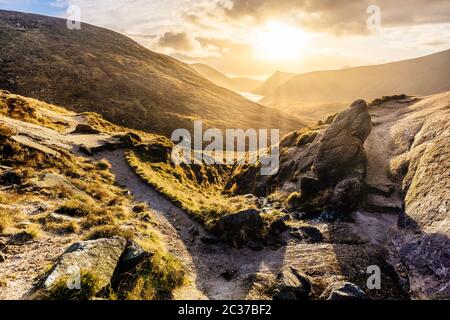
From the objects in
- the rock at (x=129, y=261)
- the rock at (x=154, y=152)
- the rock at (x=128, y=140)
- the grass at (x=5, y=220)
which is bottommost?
the rock at (x=129, y=261)

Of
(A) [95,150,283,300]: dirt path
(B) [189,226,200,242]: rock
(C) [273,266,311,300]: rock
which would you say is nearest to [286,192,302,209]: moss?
(A) [95,150,283,300]: dirt path

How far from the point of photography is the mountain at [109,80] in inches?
3489

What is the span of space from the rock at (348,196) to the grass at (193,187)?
8.19 meters

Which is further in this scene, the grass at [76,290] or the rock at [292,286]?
the rock at [292,286]

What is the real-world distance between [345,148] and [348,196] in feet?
19.1

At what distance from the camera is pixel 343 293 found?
13.4m

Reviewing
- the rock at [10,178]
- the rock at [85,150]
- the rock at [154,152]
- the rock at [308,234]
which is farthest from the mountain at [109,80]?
the rock at [308,234]

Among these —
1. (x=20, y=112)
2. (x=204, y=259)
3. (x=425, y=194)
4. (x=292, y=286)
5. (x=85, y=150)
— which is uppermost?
(x=20, y=112)

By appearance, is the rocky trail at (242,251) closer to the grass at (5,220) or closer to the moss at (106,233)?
the moss at (106,233)

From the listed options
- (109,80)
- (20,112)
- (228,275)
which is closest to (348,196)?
(228,275)

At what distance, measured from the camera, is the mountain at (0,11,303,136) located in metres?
88.6

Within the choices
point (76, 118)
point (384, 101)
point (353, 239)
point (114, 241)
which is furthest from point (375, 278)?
point (76, 118)

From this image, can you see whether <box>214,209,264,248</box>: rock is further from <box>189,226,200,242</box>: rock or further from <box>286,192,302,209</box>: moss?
<box>286,192,302,209</box>: moss

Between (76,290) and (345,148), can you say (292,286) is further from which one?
(345,148)
